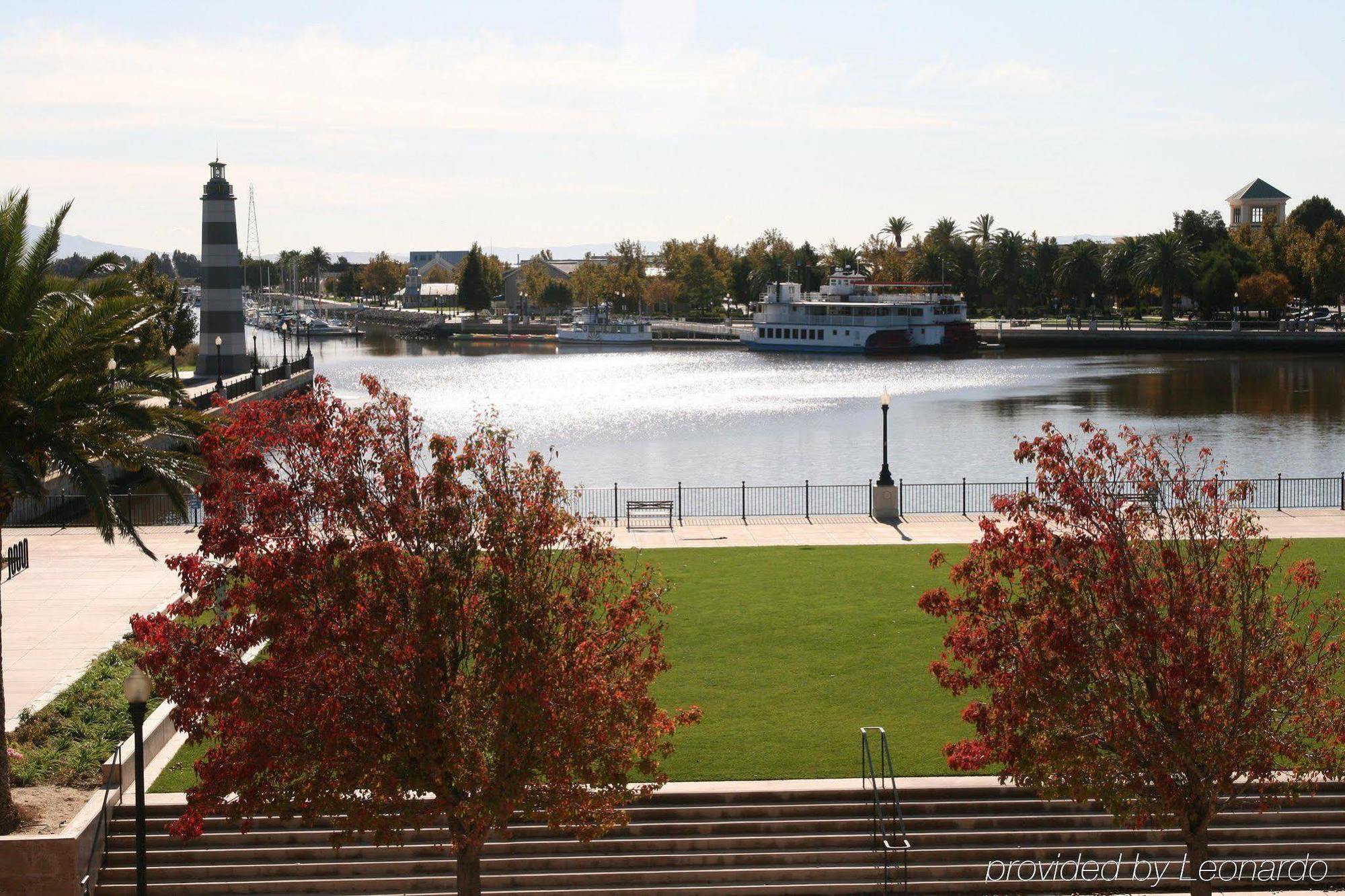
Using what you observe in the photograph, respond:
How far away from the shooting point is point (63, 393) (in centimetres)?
1786

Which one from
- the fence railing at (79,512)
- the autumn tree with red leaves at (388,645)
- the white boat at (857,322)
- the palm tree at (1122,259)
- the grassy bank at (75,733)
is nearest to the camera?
the autumn tree with red leaves at (388,645)

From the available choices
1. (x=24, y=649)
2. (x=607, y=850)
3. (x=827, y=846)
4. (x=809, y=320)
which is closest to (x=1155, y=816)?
(x=827, y=846)

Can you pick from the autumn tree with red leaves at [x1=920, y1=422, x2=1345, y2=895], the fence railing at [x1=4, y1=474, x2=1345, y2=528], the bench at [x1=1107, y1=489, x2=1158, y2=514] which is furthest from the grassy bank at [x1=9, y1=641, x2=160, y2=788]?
the fence railing at [x1=4, y1=474, x2=1345, y2=528]

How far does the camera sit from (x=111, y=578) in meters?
32.1

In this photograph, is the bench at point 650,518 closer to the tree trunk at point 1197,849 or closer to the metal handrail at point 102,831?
the metal handrail at point 102,831

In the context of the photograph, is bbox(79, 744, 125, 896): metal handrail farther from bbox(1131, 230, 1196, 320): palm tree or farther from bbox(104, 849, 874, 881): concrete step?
bbox(1131, 230, 1196, 320): palm tree

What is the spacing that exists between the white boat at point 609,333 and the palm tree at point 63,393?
433 ft

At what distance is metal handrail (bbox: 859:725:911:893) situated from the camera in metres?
18.6

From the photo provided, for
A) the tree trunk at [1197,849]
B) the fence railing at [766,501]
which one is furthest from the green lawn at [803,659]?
the fence railing at [766,501]

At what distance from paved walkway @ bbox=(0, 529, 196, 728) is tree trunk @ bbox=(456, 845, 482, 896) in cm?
938

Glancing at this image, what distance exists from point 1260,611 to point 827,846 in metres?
6.88

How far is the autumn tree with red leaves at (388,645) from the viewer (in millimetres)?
14695

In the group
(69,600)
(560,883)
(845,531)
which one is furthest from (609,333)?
(560,883)

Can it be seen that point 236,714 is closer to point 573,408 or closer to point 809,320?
point 573,408
